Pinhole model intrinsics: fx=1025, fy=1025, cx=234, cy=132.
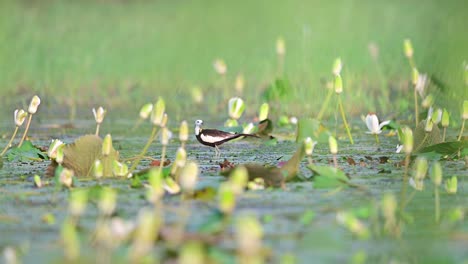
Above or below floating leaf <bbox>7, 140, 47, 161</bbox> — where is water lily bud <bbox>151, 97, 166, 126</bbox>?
above

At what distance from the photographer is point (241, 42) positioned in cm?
1030

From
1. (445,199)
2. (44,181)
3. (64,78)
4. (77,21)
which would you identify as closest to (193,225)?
(445,199)

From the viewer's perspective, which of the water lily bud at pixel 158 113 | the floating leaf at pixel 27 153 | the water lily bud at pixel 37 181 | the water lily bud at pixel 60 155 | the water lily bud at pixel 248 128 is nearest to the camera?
the water lily bud at pixel 158 113

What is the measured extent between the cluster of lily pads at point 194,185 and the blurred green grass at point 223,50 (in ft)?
3.60

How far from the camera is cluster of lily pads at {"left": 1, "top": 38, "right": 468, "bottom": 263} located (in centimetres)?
226

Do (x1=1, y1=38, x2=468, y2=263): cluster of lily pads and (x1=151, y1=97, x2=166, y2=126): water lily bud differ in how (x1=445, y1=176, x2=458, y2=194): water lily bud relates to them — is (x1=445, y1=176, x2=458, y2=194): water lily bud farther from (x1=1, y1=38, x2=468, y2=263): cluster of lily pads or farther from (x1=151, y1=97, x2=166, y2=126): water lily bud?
(x1=151, y1=97, x2=166, y2=126): water lily bud

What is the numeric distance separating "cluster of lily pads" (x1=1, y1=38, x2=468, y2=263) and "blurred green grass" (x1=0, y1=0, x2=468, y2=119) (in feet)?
3.60

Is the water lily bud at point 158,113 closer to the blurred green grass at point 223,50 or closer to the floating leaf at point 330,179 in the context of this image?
the floating leaf at point 330,179

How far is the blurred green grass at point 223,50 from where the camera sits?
24.1 feet

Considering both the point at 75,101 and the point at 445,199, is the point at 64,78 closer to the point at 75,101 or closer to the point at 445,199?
the point at 75,101

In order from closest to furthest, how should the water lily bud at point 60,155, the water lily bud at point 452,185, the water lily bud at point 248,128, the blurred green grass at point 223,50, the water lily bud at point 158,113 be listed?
the water lily bud at point 158,113
the water lily bud at point 452,185
the water lily bud at point 60,155
the water lily bud at point 248,128
the blurred green grass at point 223,50


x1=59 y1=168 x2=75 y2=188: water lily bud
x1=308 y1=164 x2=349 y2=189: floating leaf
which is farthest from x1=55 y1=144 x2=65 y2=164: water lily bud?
x1=308 y1=164 x2=349 y2=189: floating leaf

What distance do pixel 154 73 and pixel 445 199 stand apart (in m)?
5.98

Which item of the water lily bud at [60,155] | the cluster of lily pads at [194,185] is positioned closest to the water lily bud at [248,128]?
the cluster of lily pads at [194,185]
